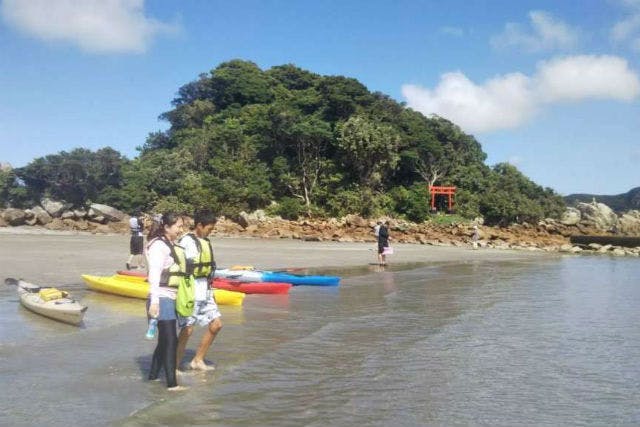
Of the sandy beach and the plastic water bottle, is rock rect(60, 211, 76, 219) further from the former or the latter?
the plastic water bottle

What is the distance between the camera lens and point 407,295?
14.3 m

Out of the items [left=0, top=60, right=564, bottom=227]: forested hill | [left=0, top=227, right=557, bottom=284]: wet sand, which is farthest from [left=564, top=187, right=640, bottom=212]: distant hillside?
[left=0, top=227, right=557, bottom=284]: wet sand

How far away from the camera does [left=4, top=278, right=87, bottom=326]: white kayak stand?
8.91 m

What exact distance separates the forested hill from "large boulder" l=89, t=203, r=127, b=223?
119 centimetres

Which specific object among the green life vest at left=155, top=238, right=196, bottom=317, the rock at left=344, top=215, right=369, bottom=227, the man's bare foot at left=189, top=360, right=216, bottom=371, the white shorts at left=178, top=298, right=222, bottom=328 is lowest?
the man's bare foot at left=189, top=360, right=216, bottom=371

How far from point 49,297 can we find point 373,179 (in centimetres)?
3491

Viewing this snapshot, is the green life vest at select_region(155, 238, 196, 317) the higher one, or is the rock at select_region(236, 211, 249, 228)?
the rock at select_region(236, 211, 249, 228)

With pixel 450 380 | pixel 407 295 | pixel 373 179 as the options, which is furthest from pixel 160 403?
pixel 373 179

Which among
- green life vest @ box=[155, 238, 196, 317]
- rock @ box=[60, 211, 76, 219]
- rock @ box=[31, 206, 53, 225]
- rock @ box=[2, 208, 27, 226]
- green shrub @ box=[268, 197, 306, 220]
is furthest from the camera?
green shrub @ box=[268, 197, 306, 220]

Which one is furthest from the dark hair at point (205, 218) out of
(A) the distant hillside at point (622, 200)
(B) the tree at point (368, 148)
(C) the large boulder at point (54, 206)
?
(A) the distant hillside at point (622, 200)

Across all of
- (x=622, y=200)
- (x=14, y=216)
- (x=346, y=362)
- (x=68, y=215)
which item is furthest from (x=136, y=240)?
(x=622, y=200)

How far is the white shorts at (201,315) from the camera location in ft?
20.5

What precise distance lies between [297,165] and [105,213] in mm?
13636

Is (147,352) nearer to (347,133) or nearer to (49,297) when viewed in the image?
(49,297)
